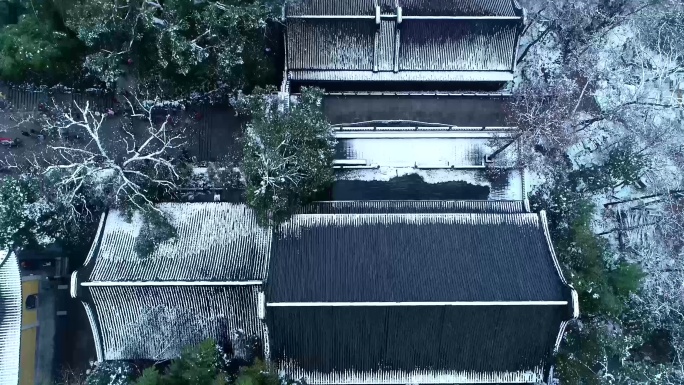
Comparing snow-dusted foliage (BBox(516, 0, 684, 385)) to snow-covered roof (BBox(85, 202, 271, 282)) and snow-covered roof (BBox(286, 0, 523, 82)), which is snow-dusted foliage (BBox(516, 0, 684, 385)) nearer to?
snow-covered roof (BBox(286, 0, 523, 82))

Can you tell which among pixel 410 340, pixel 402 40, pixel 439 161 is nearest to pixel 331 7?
pixel 402 40

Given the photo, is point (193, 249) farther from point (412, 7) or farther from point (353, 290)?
point (412, 7)

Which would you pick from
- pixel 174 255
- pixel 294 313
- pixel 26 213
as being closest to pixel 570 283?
pixel 294 313

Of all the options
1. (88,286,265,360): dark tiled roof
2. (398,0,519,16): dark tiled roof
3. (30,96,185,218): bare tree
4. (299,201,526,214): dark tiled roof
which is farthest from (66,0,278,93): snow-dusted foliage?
(88,286,265,360): dark tiled roof

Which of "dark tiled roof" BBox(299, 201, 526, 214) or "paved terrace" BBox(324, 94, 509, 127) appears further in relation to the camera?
"paved terrace" BBox(324, 94, 509, 127)

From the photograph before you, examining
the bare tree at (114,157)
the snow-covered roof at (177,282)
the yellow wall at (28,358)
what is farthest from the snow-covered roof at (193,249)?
the yellow wall at (28,358)

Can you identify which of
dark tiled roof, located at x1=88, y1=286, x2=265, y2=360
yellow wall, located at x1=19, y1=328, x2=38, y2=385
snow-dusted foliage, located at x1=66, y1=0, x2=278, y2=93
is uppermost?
snow-dusted foliage, located at x1=66, y1=0, x2=278, y2=93

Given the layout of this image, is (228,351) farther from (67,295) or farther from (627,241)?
(627,241)
